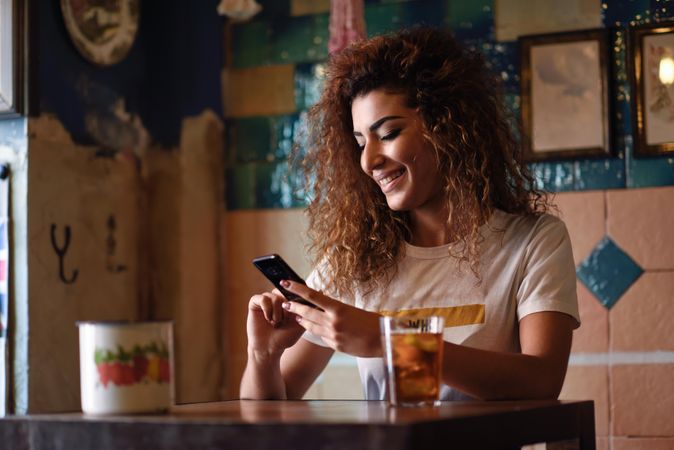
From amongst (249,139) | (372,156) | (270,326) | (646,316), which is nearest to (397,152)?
(372,156)

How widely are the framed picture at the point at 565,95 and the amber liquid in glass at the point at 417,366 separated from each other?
1361 mm

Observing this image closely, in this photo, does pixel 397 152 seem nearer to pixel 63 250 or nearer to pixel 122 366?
pixel 122 366

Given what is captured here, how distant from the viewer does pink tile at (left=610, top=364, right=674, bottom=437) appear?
2365mm

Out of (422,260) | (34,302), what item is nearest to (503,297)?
(422,260)

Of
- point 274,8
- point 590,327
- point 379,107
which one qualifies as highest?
point 274,8

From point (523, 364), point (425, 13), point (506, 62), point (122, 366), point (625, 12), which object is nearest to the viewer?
point (122, 366)

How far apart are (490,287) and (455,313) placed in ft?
0.26

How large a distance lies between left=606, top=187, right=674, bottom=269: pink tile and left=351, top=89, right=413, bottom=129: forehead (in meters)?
0.84

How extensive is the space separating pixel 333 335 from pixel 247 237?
5.27ft

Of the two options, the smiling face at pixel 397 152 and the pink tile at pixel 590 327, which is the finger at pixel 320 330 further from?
the pink tile at pixel 590 327

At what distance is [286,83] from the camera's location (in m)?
2.89

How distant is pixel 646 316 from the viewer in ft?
7.88

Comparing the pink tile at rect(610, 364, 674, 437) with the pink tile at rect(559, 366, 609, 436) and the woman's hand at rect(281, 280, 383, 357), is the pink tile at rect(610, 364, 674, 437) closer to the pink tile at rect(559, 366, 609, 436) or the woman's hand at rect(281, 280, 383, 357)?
the pink tile at rect(559, 366, 609, 436)

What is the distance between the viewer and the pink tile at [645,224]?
2.39 m
